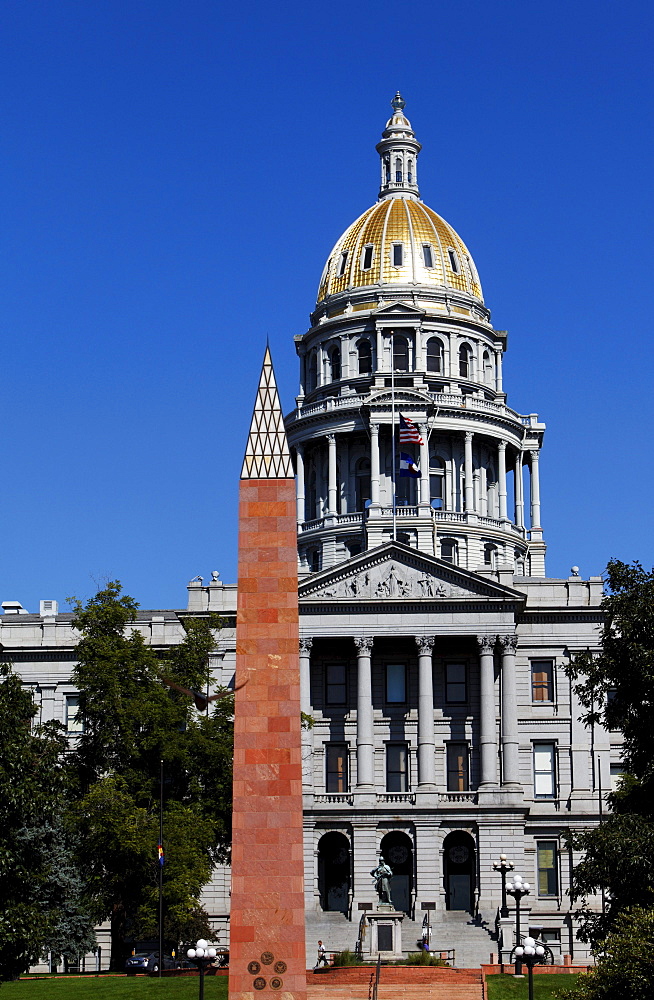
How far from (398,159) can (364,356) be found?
18.7m

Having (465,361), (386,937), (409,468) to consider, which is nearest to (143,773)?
(386,937)

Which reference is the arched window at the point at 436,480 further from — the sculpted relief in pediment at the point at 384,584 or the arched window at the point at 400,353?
the sculpted relief in pediment at the point at 384,584

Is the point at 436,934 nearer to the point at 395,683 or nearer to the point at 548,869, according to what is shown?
the point at 548,869

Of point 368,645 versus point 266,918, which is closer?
point 266,918

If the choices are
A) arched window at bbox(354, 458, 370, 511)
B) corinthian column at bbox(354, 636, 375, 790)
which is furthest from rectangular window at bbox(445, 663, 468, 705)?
arched window at bbox(354, 458, 370, 511)

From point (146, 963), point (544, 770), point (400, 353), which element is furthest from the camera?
point (400, 353)

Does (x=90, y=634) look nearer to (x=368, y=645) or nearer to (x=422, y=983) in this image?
(x=368, y=645)

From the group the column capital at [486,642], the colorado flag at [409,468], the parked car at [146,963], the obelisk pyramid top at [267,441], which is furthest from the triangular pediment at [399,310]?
the obelisk pyramid top at [267,441]

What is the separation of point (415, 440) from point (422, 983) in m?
49.3

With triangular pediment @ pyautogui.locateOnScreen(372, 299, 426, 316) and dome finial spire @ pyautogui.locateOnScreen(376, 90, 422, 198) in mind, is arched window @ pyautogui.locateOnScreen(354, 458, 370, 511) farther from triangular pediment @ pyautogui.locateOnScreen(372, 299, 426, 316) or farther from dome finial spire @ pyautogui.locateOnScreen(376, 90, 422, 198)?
dome finial spire @ pyautogui.locateOnScreen(376, 90, 422, 198)

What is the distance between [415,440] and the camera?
108m

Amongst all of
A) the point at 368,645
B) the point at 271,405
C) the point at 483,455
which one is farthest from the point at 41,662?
the point at 271,405

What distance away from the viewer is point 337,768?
91.9 metres

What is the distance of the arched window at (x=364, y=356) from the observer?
12281 centimetres
